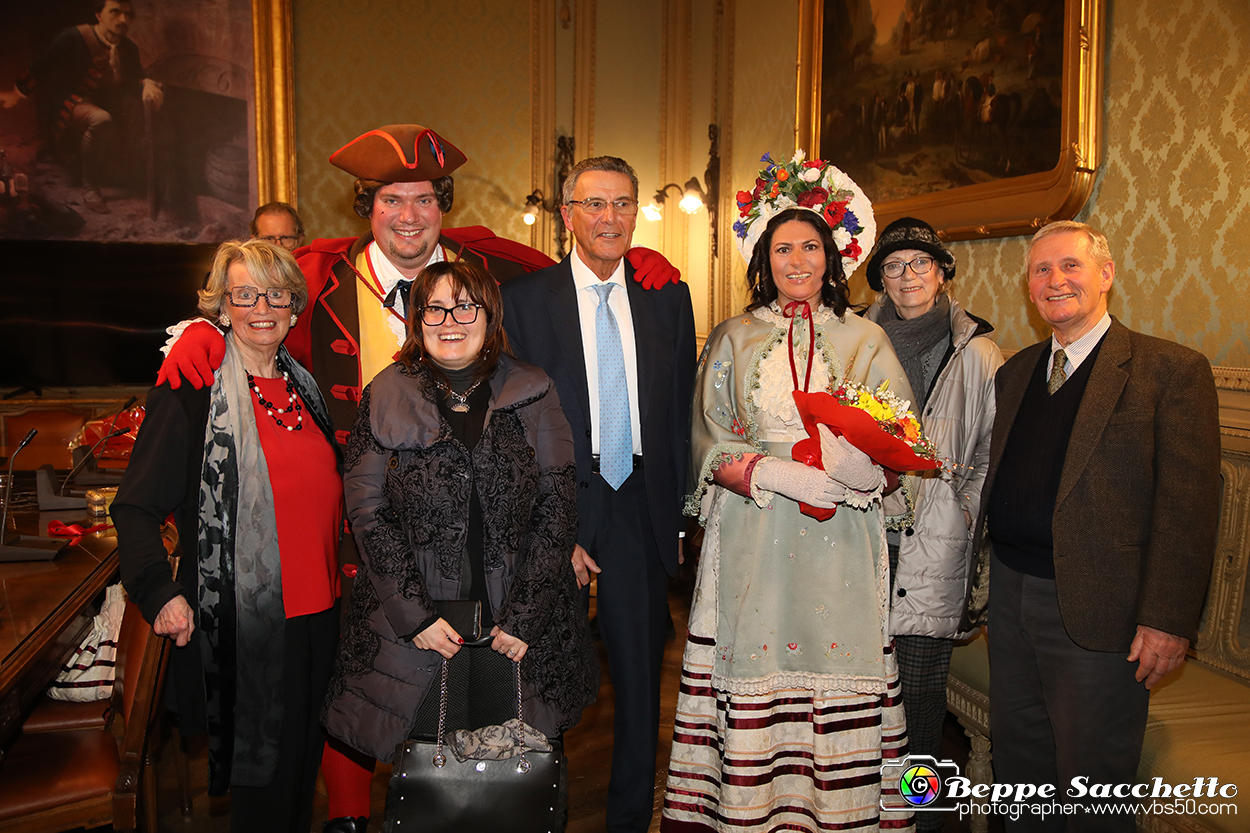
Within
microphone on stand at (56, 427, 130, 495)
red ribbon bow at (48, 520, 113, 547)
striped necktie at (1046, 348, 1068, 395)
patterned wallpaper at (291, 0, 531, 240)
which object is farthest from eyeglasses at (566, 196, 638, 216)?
patterned wallpaper at (291, 0, 531, 240)

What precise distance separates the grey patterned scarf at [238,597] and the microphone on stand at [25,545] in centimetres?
96

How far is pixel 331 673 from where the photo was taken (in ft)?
7.27

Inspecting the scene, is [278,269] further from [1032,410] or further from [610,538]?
[1032,410]

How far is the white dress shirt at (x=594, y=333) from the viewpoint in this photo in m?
2.48

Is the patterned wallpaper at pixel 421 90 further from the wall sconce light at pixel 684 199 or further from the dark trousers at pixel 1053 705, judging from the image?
the dark trousers at pixel 1053 705

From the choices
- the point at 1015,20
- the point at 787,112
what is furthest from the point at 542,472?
the point at 787,112

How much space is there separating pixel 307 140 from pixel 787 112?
3599 millimetres

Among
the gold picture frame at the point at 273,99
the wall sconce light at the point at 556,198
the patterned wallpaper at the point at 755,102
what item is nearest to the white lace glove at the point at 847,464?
the patterned wallpaper at the point at 755,102

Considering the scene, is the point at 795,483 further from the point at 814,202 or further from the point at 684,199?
the point at 684,199

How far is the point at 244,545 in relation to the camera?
2012mm

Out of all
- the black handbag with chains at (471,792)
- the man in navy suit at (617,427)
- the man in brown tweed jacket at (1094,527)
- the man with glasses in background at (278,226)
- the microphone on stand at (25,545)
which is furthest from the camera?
the man with glasses in background at (278,226)

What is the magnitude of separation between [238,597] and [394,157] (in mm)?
1302

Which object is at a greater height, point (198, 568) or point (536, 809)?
point (198, 568)

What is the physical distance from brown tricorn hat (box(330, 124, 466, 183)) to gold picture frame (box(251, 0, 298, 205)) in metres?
4.07
